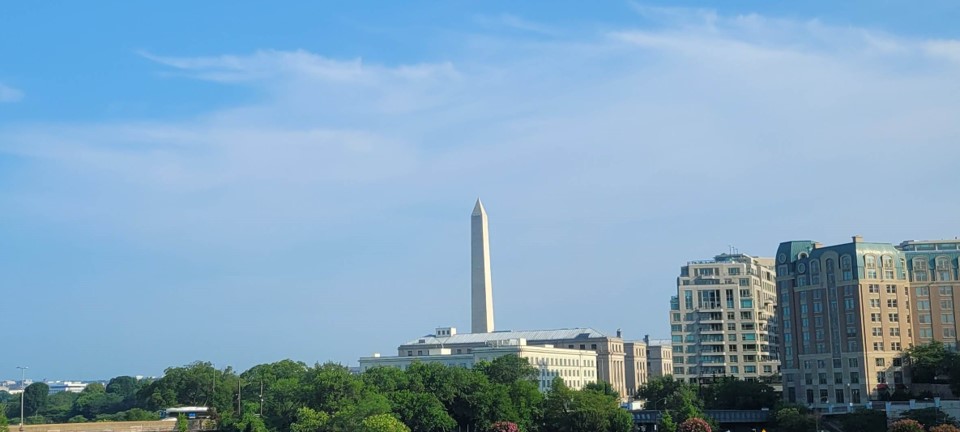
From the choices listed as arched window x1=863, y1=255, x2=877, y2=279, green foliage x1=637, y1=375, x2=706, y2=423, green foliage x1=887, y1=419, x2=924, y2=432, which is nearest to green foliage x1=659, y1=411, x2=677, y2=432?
green foliage x1=637, y1=375, x2=706, y2=423

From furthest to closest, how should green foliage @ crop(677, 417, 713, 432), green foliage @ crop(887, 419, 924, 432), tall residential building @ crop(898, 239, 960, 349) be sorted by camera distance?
1. tall residential building @ crop(898, 239, 960, 349)
2. green foliage @ crop(677, 417, 713, 432)
3. green foliage @ crop(887, 419, 924, 432)

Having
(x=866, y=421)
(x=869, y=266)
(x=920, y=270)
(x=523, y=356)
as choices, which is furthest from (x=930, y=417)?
(x=523, y=356)

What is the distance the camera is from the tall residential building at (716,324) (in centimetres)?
17125

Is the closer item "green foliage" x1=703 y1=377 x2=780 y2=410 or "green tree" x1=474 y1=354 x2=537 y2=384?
"green foliage" x1=703 y1=377 x2=780 y2=410

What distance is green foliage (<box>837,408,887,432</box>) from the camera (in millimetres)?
113500

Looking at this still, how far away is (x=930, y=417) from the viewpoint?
10900cm

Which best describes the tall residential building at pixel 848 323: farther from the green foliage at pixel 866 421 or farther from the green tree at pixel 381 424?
the green tree at pixel 381 424

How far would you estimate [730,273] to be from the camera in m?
173

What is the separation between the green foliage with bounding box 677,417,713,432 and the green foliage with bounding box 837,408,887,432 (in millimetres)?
14860

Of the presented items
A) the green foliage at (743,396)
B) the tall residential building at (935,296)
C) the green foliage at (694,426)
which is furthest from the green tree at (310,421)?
the tall residential building at (935,296)

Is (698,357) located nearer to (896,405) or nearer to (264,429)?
(896,405)

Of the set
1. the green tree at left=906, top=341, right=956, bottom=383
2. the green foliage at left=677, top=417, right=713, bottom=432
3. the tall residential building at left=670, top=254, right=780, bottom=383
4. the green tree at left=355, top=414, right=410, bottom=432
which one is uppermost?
the tall residential building at left=670, top=254, right=780, bottom=383

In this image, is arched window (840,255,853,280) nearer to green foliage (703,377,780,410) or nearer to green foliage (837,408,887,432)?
green foliage (703,377,780,410)

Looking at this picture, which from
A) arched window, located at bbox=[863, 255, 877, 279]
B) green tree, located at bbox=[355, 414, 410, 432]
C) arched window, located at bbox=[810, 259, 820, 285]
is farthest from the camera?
arched window, located at bbox=[810, 259, 820, 285]
